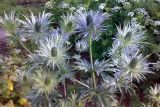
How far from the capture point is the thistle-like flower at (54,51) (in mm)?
2398

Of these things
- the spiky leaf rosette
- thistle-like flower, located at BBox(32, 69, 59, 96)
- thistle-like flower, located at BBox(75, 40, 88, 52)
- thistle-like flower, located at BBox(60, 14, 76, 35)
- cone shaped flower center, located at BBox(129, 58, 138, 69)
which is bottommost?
thistle-like flower, located at BBox(75, 40, 88, 52)

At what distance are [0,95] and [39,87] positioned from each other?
149 cm

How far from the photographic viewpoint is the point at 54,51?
239cm

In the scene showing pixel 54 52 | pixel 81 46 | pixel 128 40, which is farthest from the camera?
pixel 81 46

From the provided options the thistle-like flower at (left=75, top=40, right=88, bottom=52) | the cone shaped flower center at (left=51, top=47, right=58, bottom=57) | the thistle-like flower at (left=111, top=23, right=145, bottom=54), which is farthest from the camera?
the thistle-like flower at (left=75, top=40, right=88, bottom=52)

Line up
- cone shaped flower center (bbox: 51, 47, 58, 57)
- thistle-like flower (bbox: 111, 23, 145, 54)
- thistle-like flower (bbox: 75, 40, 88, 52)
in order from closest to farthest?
cone shaped flower center (bbox: 51, 47, 58, 57) → thistle-like flower (bbox: 111, 23, 145, 54) → thistle-like flower (bbox: 75, 40, 88, 52)

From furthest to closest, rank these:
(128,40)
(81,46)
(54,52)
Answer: (81,46) → (128,40) → (54,52)

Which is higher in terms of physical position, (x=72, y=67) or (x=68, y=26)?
(x=68, y=26)

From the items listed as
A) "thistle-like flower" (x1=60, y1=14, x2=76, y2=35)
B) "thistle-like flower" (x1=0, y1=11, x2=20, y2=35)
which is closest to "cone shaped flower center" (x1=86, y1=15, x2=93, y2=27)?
"thistle-like flower" (x1=60, y1=14, x2=76, y2=35)

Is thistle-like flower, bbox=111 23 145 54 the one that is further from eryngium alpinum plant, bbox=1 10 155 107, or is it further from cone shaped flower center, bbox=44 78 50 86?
cone shaped flower center, bbox=44 78 50 86

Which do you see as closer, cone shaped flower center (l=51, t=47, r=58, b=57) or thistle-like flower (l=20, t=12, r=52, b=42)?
cone shaped flower center (l=51, t=47, r=58, b=57)

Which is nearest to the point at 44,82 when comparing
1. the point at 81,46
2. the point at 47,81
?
the point at 47,81

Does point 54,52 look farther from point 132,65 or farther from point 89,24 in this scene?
point 132,65

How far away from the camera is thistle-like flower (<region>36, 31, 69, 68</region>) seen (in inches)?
94.4
